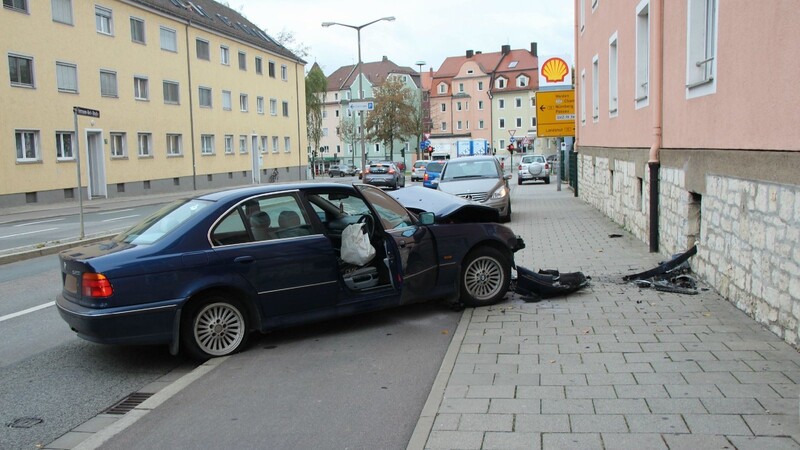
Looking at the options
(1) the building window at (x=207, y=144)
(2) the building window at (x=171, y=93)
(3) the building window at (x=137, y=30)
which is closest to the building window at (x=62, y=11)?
(3) the building window at (x=137, y=30)

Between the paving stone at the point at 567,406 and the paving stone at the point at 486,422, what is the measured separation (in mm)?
265

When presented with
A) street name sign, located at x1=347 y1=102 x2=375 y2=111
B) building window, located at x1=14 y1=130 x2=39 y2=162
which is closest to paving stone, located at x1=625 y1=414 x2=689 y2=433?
street name sign, located at x1=347 y1=102 x2=375 y2=111

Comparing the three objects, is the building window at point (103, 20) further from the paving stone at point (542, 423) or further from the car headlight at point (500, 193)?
the paving stone at point (542, 423)

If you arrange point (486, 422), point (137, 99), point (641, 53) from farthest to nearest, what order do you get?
point (137, 99), point (641, 53), point (486, 422)

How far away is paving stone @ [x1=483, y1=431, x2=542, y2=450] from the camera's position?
3.77m

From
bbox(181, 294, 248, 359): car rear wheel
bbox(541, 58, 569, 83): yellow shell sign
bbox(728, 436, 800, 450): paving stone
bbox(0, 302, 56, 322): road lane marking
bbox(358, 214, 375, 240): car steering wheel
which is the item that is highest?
bbox(541, 58, 569, 83): yellow shell sign

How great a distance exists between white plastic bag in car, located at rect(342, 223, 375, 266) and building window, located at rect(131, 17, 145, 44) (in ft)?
110

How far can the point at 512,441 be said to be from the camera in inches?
152

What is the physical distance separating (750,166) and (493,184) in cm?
1128

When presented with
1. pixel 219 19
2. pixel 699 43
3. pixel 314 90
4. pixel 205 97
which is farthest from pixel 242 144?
pixel 699 43

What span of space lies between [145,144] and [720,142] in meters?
34.6

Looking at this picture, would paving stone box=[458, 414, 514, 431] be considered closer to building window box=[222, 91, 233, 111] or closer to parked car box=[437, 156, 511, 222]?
parked car box=[437, 156, 511, 222]

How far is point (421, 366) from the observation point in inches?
219

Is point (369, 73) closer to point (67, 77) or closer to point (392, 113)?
point (392, 113)
